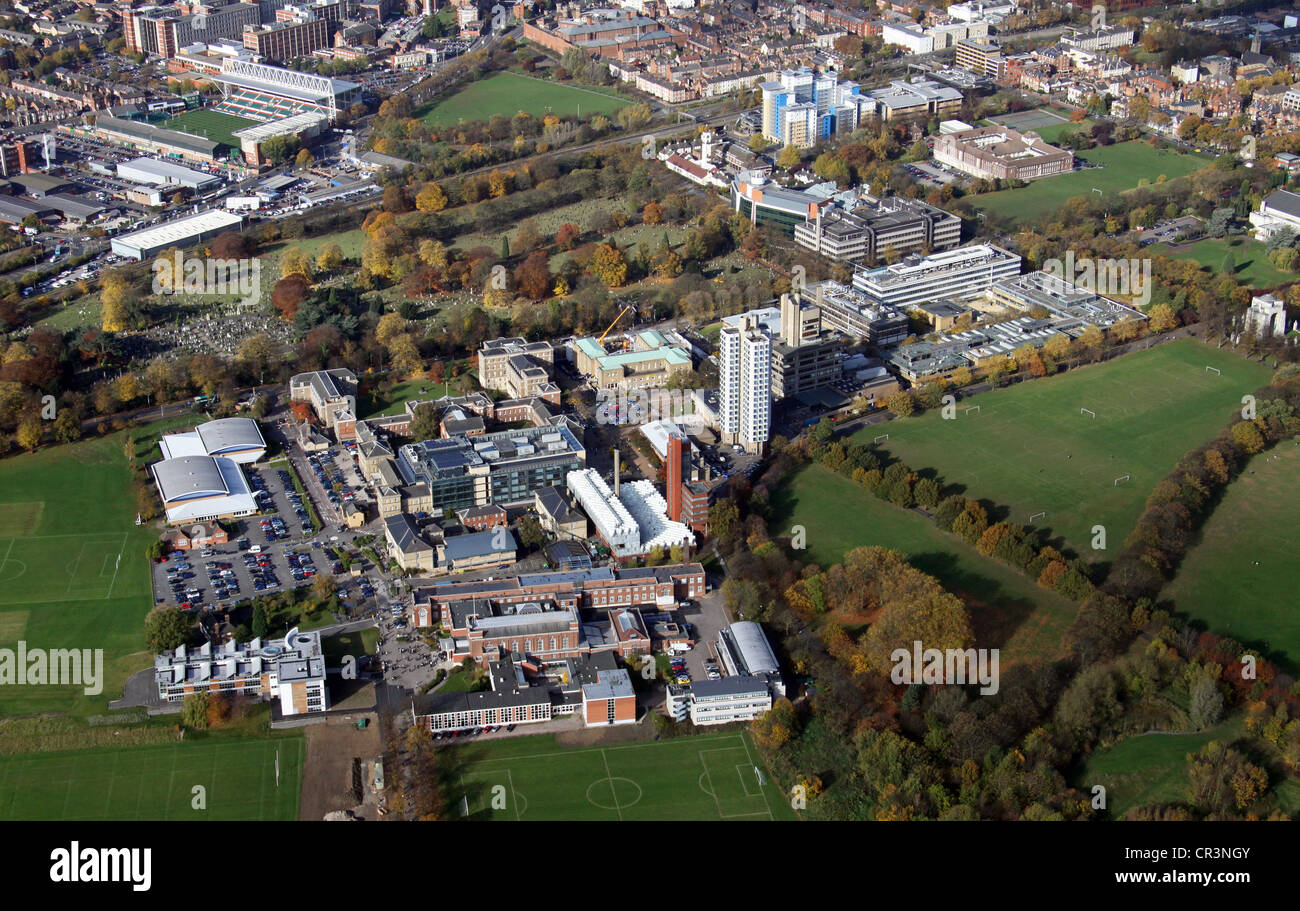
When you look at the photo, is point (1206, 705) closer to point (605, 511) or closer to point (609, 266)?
point (605, 511)

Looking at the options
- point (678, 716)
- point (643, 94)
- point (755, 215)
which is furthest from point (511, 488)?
point (643, 94)

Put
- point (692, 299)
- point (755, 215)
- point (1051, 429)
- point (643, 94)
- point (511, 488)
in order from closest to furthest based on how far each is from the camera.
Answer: point (511, 488) < point (1051, 429) < point (692, 299) < point (755, 215) < point (643, 94)

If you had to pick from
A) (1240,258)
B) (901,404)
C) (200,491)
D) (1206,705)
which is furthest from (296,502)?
(1240,258)

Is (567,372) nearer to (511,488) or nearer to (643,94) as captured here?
(511,488)

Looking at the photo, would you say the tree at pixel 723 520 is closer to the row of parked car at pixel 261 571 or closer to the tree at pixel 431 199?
the row of parked car at pixel 261 571

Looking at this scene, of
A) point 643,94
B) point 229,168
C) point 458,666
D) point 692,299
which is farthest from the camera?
point 643,94

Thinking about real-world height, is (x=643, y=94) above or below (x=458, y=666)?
above

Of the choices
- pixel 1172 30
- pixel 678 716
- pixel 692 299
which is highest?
pixel 1172 30
